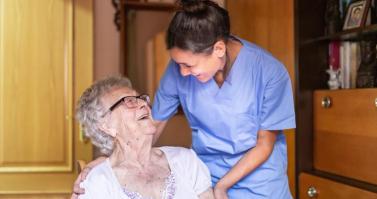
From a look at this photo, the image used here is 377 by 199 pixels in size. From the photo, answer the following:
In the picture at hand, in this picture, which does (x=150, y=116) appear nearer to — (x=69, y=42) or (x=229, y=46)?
(x=229, y=46)

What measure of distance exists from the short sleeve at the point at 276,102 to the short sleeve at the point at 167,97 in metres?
0.30

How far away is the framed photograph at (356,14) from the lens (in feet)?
6.36

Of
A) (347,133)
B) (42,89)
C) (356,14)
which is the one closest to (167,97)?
(347,133)

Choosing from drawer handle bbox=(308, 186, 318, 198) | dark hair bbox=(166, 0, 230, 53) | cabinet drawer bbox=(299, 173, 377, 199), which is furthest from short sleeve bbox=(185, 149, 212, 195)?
drawer handle bbox=(308, 186, 318, 198)

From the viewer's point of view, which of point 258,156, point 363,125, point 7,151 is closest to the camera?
point 258,156

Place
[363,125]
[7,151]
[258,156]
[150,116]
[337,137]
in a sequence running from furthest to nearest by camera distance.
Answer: [7,151], [337,137], [363,125], [150,116], [258,156]

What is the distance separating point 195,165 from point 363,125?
0.81 metres

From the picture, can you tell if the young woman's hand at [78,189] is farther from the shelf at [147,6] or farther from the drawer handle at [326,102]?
the shelf at [147,6]

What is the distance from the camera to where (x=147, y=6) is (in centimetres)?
288

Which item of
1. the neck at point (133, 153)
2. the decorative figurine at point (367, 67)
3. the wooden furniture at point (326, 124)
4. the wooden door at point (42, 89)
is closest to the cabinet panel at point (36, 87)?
the wooden door at point (42, 89)

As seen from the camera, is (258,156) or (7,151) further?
(7,151)

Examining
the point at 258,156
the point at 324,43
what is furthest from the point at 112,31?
the point at 258,156

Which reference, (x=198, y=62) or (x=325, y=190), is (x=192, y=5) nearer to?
(x=198, y=62)

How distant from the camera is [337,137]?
202 cm
